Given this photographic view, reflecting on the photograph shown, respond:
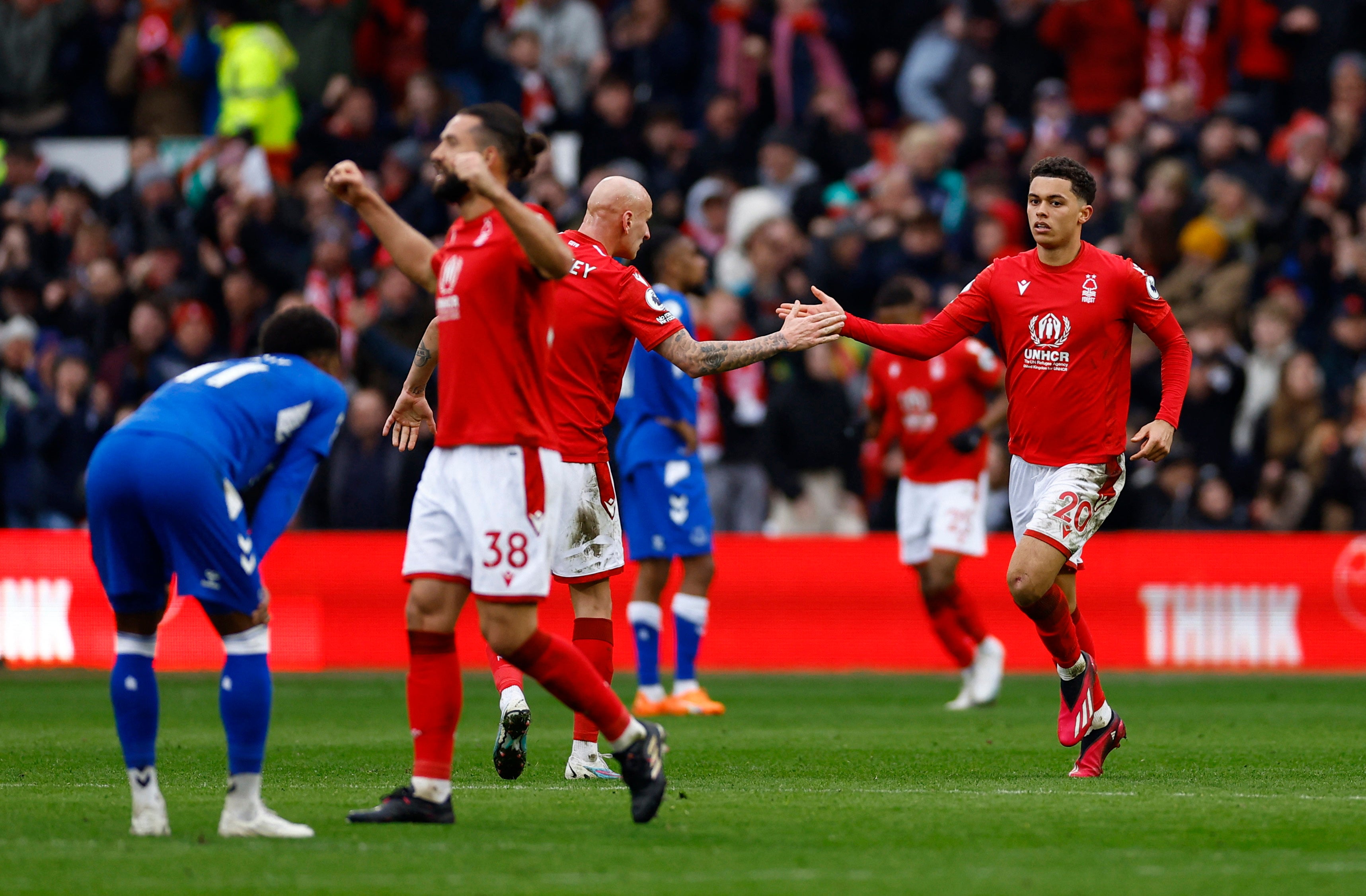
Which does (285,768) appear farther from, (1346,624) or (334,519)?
(1346,624)

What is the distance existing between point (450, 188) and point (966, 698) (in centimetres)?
781

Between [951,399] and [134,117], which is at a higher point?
[134,117]

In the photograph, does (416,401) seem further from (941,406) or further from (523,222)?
(941,406)

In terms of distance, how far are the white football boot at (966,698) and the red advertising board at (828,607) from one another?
2.86 metres

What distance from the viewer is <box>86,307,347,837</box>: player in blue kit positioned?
642 cm

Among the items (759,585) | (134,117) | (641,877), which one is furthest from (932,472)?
(134,117)

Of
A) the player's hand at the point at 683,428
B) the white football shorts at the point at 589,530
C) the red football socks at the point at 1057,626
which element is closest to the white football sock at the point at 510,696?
the white football shorts at the point at 589,530

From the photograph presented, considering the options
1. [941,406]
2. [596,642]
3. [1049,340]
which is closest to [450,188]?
[596,642]

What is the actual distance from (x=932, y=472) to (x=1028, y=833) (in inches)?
286

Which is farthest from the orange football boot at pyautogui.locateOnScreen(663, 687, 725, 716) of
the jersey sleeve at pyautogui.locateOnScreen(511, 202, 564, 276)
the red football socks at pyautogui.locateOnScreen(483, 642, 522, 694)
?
the jersey sleeve at pyautogui.locateOnScreen(511, 202, 564, 276)

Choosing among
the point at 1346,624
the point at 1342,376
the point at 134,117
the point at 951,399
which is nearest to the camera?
the point at 951,399

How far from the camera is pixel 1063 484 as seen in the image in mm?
9070

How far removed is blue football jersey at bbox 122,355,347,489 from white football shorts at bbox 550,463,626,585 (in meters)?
2.12

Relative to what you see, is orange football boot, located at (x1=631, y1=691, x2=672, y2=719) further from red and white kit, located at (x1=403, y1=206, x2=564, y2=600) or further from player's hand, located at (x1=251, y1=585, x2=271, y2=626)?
player's hand, located at (x1=251, y1=585, x2=271, y2=626)
